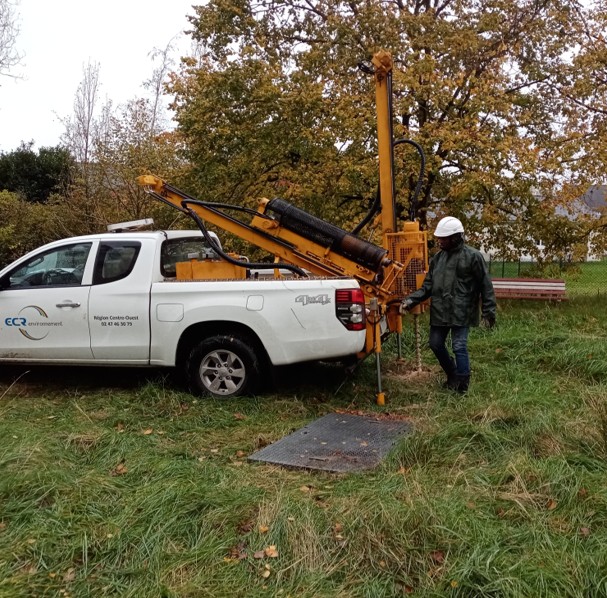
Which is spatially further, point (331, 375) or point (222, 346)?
point (331, 375)

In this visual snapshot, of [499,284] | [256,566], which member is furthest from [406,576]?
[499,284]

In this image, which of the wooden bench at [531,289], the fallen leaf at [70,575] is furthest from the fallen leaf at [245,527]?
the wooden bench at [531,289]

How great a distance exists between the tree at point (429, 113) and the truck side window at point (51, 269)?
171 inches

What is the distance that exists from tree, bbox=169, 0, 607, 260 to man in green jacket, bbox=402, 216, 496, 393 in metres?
3.58

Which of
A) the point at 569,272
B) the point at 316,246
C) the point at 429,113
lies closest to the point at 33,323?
the point at 316,246

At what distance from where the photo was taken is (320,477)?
3896mm

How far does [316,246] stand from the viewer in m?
6.35

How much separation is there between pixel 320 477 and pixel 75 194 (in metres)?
12.3

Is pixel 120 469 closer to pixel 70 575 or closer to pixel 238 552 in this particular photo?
pixel 70 575

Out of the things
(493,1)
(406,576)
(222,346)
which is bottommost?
(406,576)

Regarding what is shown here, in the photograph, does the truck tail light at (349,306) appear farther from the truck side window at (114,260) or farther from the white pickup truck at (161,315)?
the truck side window at (114,260)

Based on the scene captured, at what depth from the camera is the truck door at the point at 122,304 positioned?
5.85 meters

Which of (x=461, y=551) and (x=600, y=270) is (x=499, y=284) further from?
(x=461, y=551)

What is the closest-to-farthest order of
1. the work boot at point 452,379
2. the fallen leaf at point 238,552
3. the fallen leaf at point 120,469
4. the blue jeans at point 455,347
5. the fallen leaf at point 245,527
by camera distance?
the fallen leaf at point 238,552 → the fallen leaf at point 245,527 → the fallen leaf at point 120,469 → the blue jeans at point 455,347 → the work boot at point 452,379
